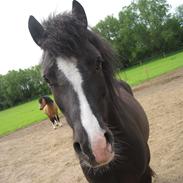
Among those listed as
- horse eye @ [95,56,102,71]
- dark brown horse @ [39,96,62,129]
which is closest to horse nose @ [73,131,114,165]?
horse eye @ [95,56,102,71]

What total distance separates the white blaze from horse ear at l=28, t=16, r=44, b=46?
48 centimetres

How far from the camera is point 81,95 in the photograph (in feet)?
9.31

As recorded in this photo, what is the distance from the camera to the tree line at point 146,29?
212 ft

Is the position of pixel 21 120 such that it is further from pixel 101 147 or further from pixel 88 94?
pixel 101 147

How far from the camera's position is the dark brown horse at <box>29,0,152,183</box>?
2.68 m

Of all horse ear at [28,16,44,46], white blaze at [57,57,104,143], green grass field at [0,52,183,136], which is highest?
horse ear at [28,16,44,46]

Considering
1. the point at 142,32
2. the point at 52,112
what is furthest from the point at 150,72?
the point at 142,32

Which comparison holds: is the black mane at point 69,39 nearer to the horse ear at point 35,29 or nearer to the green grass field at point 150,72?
the horse ear at point 35,29

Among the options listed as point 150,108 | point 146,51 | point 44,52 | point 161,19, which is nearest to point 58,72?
point 44,52

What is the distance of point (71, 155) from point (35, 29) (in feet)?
20.1

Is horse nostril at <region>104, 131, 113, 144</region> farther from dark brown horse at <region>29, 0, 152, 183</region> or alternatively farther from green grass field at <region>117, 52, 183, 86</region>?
green grass field at <region>117, 52, 183, 86</region>

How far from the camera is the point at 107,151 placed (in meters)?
2.65

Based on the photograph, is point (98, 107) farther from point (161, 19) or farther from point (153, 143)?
point (161, 19)

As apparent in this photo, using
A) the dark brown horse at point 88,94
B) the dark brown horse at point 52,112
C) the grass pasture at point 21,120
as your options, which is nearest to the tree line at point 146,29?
the grass pasture at point 21,120
